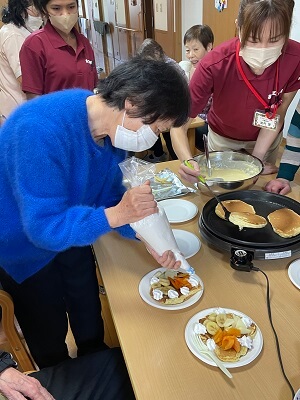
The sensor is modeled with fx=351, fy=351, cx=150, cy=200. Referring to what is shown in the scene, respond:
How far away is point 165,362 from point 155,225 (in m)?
0.33

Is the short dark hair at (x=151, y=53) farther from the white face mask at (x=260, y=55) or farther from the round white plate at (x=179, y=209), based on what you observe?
the round white plate at (x=179, y=209)

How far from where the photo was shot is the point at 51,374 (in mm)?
1019

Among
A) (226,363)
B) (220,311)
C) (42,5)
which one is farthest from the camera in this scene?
(42,5)

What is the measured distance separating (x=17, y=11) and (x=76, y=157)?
61.8 inches

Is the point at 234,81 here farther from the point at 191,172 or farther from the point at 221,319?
the point at 221,319

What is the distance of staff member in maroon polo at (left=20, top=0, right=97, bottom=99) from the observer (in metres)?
1.85

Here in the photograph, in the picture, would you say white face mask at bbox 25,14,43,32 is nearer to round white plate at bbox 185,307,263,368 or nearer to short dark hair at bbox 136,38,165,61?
short dark hair at bbox 136,38,165,61

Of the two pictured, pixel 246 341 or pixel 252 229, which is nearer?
pixel 246 341

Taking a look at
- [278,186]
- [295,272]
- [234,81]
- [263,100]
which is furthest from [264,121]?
[295,272]

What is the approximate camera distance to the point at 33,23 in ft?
6.96

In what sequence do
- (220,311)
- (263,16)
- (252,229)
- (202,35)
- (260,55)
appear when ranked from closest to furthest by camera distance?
(220,311), (252,229), (263,16), (260,55), (202,35)

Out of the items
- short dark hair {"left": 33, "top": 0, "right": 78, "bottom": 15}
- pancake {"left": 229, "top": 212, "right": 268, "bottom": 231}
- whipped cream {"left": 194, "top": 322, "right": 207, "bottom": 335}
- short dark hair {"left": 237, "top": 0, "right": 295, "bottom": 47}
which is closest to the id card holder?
short dark hair {"left": 237, "top": 0, "right": 295, "bottom": 47}

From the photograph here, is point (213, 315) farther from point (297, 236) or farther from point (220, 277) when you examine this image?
point (297, 236)

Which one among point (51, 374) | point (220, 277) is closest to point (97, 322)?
point (51, 374)
